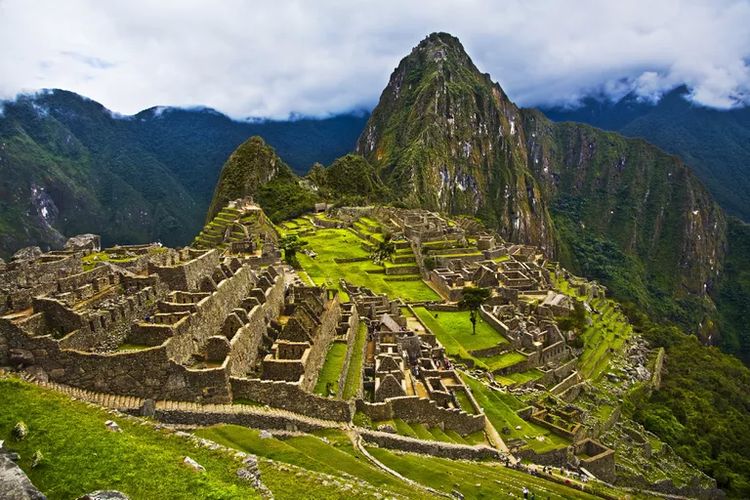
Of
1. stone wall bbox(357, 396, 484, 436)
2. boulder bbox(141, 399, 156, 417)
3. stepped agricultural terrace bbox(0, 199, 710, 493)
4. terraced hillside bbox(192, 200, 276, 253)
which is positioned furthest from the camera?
terraced hillside bbox(192, 200, 276, 253)

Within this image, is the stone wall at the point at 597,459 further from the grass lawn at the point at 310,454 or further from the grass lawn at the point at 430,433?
the grass lawn at the point at 310,454

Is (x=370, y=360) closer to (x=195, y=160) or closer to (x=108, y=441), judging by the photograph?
(x=108, y=441)

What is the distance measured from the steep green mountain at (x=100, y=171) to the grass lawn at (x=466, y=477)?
80.2 meters

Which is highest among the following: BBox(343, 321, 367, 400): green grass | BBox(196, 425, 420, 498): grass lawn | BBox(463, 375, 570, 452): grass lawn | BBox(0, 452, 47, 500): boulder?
BBox(0, 452, 47, 500): boulder

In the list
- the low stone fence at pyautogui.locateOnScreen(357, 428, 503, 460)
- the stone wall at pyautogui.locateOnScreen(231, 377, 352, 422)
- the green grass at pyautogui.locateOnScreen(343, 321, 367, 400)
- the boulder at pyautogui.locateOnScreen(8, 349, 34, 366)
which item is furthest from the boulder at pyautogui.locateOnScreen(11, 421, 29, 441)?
the green grass at pyautogui.locateOnScreen(343, 321, 367, 400)

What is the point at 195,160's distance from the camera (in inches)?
6427

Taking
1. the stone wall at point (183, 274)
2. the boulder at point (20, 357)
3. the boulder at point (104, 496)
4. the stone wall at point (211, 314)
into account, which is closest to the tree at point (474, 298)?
the stone wall at point (211, 314)

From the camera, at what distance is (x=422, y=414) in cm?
2697

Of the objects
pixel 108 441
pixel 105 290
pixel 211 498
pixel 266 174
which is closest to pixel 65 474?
pixel 108 441

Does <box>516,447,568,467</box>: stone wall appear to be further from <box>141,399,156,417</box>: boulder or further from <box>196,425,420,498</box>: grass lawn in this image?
<box>141,399,156,417</box>: boulder

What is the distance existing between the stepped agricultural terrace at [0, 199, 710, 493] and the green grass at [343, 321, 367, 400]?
0.37 ft

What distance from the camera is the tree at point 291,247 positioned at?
6088cm

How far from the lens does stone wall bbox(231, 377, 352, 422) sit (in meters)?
20.6

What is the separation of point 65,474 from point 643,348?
69.7 m
